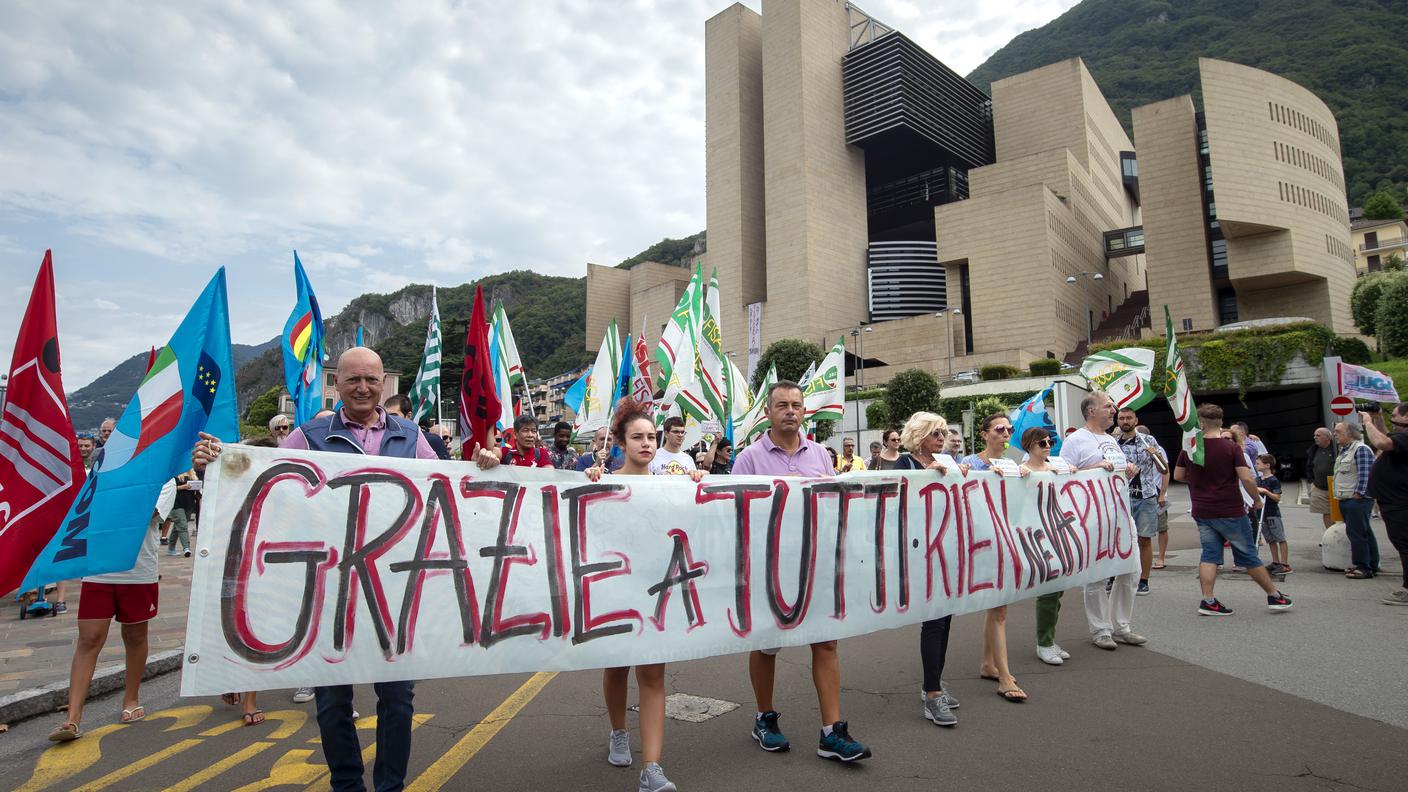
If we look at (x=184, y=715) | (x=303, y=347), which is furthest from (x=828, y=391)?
(x=184, y=715)

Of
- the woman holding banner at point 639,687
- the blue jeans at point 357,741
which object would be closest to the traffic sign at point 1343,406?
the woman holding banner at point 639,687

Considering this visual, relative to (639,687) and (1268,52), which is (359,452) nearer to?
(639,687)

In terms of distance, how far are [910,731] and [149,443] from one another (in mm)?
4156

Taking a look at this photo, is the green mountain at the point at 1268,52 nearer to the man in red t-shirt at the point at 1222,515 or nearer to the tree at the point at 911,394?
the tree at the point at 911,394

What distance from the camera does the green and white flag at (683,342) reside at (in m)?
9.38

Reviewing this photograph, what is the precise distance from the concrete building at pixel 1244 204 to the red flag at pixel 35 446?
58.6m

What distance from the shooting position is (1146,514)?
8.28 metres

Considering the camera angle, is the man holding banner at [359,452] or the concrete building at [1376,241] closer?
the man holding banner at [359,452]

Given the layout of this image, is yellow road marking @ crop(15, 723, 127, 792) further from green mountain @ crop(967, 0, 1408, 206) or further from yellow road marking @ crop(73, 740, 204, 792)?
green mountain @ crop(967, 0, 1408, 206)

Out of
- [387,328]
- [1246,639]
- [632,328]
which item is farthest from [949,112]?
[387,328]

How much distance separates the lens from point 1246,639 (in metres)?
6.12

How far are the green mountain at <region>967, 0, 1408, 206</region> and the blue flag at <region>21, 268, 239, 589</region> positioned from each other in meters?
110

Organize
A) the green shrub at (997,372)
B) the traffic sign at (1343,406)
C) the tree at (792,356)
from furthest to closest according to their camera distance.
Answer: the tree at (792,356), the green shrub at (997,372), the traffic sign at (1343,406)

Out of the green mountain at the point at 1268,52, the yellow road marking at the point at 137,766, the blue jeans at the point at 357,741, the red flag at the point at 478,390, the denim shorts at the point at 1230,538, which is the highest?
the green mountain at the point at 1268,52
